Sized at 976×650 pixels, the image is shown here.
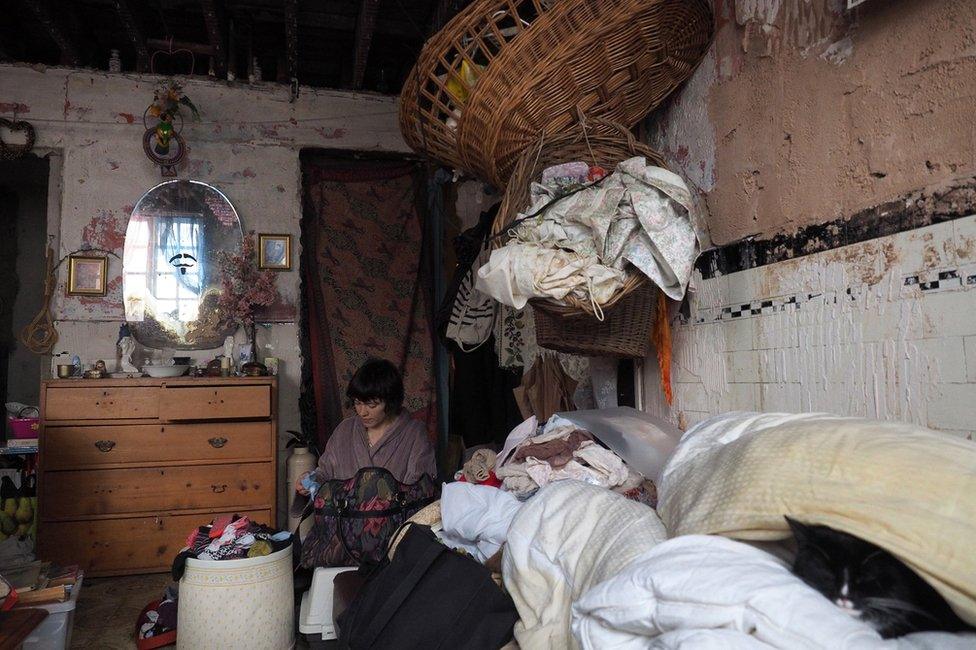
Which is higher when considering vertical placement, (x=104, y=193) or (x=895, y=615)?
(x=104, y=193)

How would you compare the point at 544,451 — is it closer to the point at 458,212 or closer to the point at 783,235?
the point at 783,235

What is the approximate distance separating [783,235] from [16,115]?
16.3 feet

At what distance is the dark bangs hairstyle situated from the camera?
329 cm

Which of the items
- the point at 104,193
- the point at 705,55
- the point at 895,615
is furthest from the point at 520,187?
the point at 104,193

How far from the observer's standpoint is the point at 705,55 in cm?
229

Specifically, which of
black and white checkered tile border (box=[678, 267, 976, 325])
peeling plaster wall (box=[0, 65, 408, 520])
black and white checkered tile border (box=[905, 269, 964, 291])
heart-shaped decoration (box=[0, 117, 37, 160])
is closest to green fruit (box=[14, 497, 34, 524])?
peeling plaster wall (box=[0, 65, 408, 520])

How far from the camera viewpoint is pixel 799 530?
96 cm

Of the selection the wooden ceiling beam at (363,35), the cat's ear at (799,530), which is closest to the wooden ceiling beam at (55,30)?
the wooden ceiling beam at (363,35)

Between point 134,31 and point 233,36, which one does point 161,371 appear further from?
point 233,36

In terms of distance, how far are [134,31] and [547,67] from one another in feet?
11.1

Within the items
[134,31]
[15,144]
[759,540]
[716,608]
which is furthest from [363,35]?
[716,608]

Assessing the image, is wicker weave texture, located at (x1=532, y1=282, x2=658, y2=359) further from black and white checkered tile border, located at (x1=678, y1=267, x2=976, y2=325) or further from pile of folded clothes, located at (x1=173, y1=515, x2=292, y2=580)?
pile of folded clothes, located at (x1=173, y1=515, x2=292, y2=580)

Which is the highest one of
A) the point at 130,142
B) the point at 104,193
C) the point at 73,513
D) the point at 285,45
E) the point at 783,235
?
the point at 285,45

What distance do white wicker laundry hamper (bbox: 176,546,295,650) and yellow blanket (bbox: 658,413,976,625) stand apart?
5.79 ft
